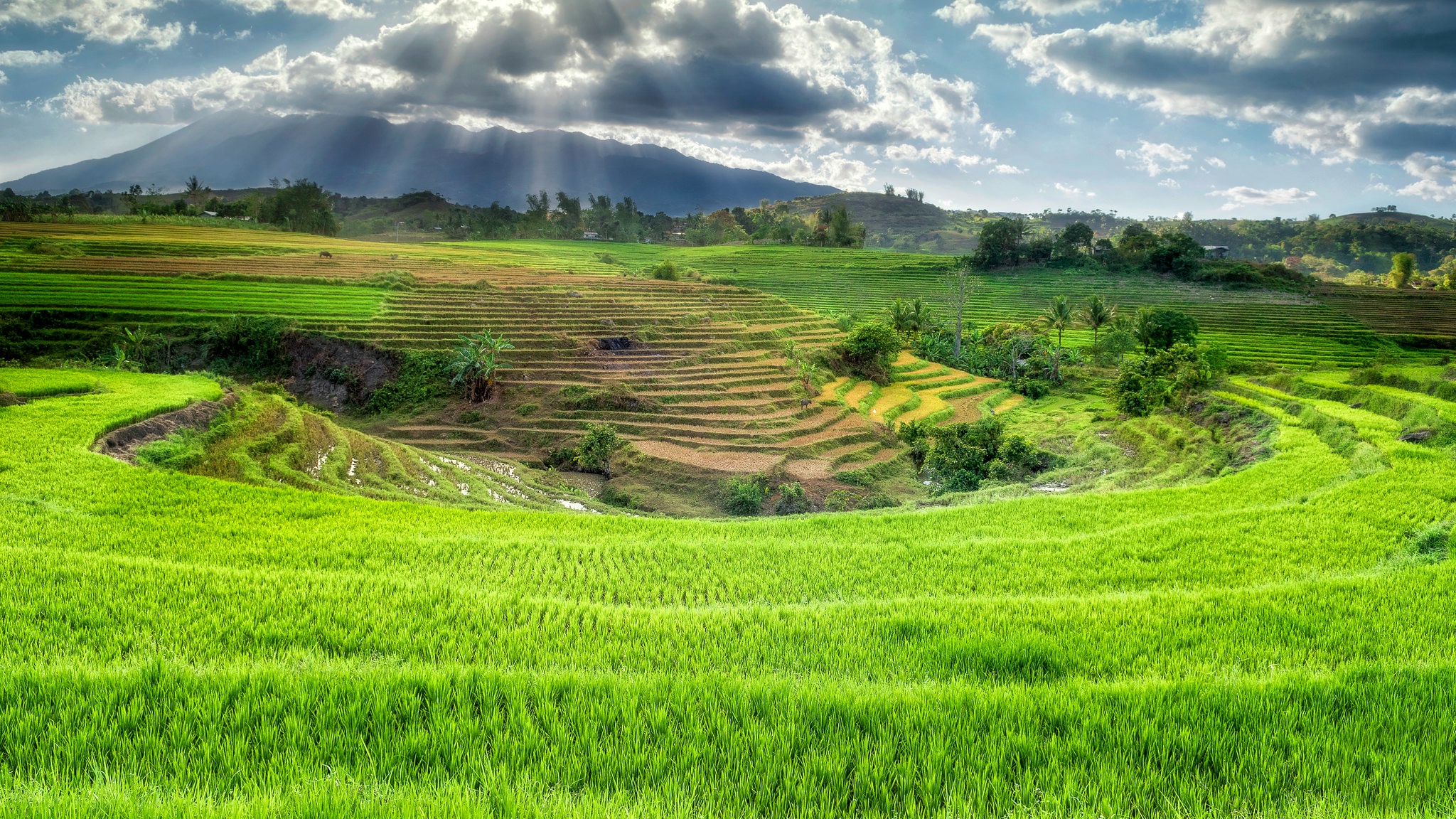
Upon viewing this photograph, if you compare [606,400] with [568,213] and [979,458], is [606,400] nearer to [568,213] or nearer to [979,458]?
[979,458]

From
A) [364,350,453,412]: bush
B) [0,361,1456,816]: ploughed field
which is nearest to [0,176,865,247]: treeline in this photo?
[364,350,453,412]: bush

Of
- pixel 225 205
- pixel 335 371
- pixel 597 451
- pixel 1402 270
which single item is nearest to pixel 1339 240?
pixel 1402 270

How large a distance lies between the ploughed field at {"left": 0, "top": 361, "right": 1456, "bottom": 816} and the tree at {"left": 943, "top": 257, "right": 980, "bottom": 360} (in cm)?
4153

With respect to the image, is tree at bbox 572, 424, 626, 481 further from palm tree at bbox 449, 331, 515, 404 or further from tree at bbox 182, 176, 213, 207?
tree at bbox 182, 176, 213, 207

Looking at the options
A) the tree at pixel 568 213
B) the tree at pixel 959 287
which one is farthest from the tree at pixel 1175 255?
the tree at pixel 568 213

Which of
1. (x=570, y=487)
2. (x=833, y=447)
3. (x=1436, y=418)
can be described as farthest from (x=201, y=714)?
(x=833, y=447)

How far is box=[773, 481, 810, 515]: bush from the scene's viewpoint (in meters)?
19.7

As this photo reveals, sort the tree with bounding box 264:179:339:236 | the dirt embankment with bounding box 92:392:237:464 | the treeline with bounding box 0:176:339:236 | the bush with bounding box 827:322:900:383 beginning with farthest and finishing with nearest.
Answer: the tree with bounding box 264:179:339:236
the treeline with bounding box 0:176:339:236
the bush with bounding box 827:322:900:383
the dirt embankment with bounding box 92:392:237:464

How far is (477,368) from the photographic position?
28.1 meters

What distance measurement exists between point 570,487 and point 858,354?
73.8ft

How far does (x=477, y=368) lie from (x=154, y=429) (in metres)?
15.9

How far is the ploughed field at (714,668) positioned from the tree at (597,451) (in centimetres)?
1411

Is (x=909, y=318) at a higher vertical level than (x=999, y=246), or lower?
lower

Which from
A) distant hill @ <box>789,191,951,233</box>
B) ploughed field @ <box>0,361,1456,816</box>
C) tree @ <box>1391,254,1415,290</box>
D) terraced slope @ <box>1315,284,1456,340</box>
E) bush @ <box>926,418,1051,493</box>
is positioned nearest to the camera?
ploughed field @ <box>0,361,1456,816</box>
